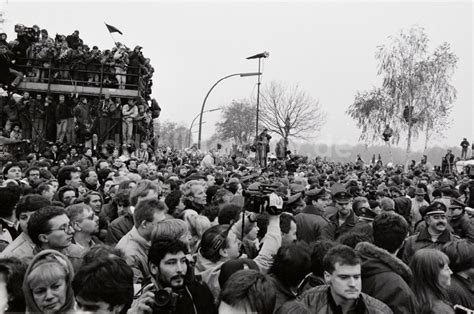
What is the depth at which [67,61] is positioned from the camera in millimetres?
20906

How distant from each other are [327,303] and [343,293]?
17 centimetres

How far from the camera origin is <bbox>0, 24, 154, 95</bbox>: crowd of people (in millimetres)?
20453

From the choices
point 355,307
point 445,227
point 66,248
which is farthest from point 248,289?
point 445,227

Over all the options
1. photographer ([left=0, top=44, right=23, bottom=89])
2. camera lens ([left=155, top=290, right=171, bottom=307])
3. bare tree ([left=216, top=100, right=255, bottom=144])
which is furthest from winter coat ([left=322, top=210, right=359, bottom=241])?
bare tree ([left=216, top=100, right=255, bottom=144])

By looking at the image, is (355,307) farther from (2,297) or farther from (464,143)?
(464,143)

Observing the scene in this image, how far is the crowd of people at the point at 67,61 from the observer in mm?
20453

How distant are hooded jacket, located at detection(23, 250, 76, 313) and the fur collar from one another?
7.14 feet

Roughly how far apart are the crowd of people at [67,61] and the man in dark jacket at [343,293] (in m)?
17.7

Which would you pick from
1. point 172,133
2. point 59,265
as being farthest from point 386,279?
point 172,133

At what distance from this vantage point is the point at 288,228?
5.68 meters

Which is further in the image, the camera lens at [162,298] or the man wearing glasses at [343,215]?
the man wearing glasses at [343,215]

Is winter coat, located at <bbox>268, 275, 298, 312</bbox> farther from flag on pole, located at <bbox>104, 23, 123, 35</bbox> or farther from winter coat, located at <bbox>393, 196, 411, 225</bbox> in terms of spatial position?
flag on pole, located at <bbox>104, 23, 123, 35</bbox>

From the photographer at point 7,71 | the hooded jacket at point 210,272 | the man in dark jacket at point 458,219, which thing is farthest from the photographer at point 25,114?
the hooded jacket at point 210,272

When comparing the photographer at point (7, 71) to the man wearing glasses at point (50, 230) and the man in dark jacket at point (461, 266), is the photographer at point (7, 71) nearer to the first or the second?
the man wearing glasses at point (50, 230)
